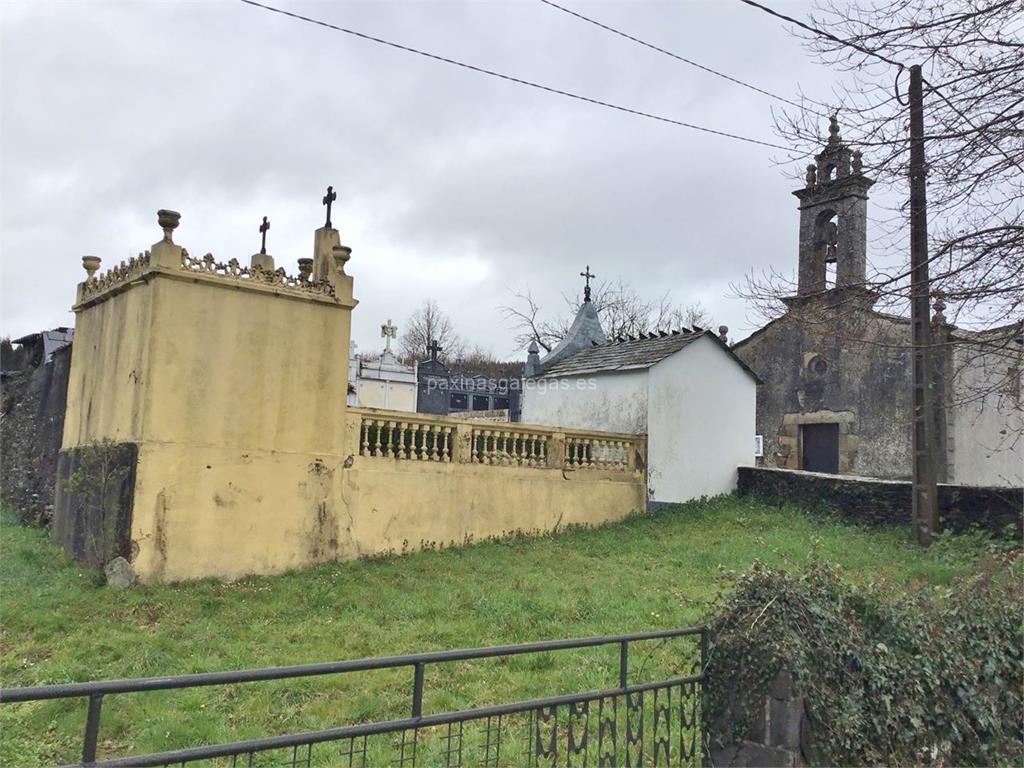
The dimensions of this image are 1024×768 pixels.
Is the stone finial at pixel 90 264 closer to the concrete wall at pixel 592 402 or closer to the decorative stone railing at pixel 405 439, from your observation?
the decorative stone railing at pixel 405 439

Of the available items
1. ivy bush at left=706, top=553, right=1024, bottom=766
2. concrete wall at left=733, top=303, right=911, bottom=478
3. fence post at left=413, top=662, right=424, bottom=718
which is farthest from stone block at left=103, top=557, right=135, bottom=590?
concrete wall at left=733, top=303, right=911, bottom=478

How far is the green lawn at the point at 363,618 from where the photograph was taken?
20.0ft

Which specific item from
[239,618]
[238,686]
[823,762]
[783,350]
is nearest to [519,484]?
[239,618]

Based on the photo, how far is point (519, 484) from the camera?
44.3 ft

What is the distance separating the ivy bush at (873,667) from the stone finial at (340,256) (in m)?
8.63

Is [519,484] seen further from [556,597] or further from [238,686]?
[238,686]

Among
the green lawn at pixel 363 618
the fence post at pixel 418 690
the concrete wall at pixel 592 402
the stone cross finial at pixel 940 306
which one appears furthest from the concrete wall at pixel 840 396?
the fence post at pixel 418 690

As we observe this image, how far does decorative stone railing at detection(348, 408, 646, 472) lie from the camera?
12.2 metres

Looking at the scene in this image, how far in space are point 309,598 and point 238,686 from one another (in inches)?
108

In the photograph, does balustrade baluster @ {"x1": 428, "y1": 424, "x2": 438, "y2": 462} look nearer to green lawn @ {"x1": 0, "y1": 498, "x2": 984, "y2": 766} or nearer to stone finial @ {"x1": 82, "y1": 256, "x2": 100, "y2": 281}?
green lawn @ {"x1": 0, "y1": 498, "x2": 984, "y2": 766}

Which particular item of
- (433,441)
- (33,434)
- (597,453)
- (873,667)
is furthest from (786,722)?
(33,434)

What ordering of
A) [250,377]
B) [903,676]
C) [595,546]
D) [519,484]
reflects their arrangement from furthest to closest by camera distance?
[519,484]
[595,546]
[250,377]
[903,676]

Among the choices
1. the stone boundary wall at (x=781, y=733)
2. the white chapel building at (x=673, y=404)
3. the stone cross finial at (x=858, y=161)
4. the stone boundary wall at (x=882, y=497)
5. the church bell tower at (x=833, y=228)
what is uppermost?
the church bell tower at (x=833, y=228)

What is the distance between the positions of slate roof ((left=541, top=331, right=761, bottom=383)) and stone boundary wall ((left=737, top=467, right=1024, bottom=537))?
238cm
